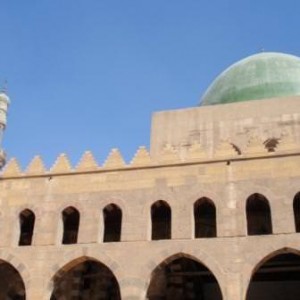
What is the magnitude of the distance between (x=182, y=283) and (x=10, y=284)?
5.25 m

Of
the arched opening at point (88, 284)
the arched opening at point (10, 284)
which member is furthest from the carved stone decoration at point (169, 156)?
the arched opening at point (10, 284)

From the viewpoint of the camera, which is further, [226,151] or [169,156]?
[169,156]

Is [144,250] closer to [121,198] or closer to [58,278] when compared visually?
[121,198]

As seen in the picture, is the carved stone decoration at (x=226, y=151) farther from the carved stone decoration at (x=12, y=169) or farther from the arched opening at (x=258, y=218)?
the carved stone decoration at (x=12, y=169)

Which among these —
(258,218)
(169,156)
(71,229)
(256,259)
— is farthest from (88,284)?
(256,259)

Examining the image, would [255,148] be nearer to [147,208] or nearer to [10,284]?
[147,208]

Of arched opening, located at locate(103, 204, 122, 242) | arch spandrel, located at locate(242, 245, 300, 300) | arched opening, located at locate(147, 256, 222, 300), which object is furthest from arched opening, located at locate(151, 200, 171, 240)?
arch spandrel, located at locate(242, 245, 300, 300)

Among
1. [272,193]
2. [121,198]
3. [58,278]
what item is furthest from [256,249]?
[58,278]

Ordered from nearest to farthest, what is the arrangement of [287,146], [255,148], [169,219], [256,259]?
1. [256,259]
2. [287,146]
3. [255,148]
4. [169,219]

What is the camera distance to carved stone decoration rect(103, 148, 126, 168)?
1462cm

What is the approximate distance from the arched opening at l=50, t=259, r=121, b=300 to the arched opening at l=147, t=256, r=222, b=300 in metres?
1.56

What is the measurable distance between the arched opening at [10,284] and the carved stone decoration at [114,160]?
450 centimetres

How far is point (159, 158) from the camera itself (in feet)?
47.4

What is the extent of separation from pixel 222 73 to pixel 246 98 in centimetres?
270
